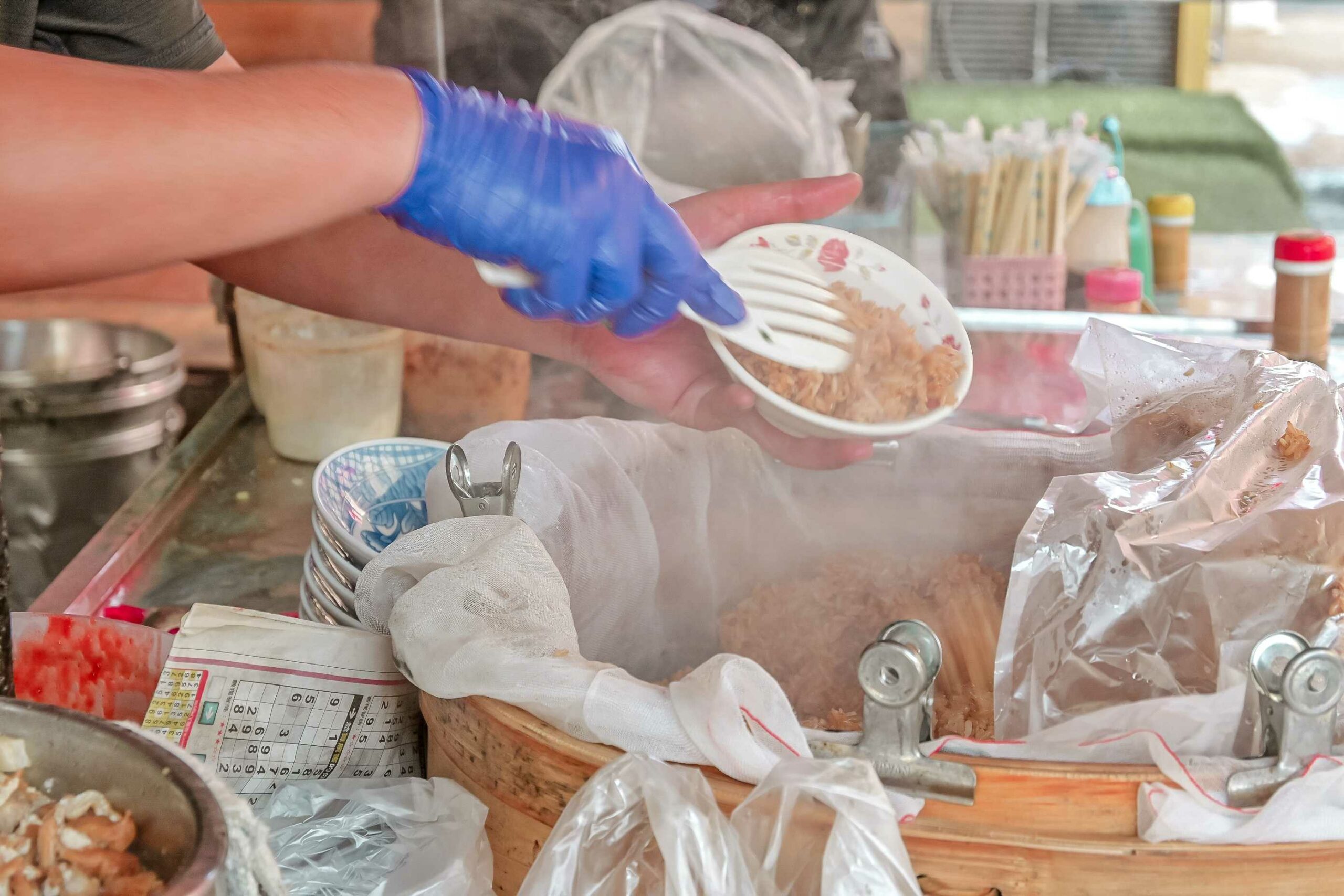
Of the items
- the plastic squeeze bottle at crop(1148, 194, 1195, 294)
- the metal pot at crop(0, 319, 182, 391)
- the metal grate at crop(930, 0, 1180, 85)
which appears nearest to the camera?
the metal pot at crop(0, 319, 182, 391)

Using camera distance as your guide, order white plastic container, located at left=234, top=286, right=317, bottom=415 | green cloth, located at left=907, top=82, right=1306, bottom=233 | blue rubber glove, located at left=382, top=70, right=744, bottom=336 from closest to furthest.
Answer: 1. blue rubber glove, located at left=382, top=70, right=744, bottom=336
2. white plastic container, located at left=234, top=286, right=317, bottom=415
3. green cloth, located at left=907, top=82, right=1306, bottom=233

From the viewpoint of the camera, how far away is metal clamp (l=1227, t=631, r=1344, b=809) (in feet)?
2.40

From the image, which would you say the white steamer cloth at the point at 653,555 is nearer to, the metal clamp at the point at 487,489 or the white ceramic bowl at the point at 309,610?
the metal clamp at the point at 487,489

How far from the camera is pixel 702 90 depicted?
8.47ft

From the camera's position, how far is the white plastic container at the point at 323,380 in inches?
73.7

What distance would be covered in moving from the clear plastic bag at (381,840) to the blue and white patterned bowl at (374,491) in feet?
0.83

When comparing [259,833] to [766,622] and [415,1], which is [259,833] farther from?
[415,1]

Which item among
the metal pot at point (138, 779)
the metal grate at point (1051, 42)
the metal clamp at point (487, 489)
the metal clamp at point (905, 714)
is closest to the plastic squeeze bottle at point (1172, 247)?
the metal clamp at point (487, 489)

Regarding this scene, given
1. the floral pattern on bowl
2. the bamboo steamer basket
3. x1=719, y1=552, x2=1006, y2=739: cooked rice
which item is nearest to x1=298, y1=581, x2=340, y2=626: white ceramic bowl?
x1=719, y1=552, x2=1006, y2=739: cooked rice

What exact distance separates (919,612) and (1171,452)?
30 cm

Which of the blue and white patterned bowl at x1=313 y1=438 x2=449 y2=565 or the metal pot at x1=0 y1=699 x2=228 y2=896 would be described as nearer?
the metal pot at x1=0 y1=699 x2=228 y2=896

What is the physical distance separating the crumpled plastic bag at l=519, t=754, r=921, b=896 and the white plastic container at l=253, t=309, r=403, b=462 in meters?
1.21

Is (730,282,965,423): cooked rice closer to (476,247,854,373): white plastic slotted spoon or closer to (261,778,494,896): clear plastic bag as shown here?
(476,247,854,373): white plastic slotted spoon

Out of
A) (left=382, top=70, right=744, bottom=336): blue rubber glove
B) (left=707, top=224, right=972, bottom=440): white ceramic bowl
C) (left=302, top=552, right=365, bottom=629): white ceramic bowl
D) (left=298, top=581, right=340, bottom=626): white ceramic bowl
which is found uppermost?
(left=382, top=70, right=744, bottom=336): blue rubber glove
